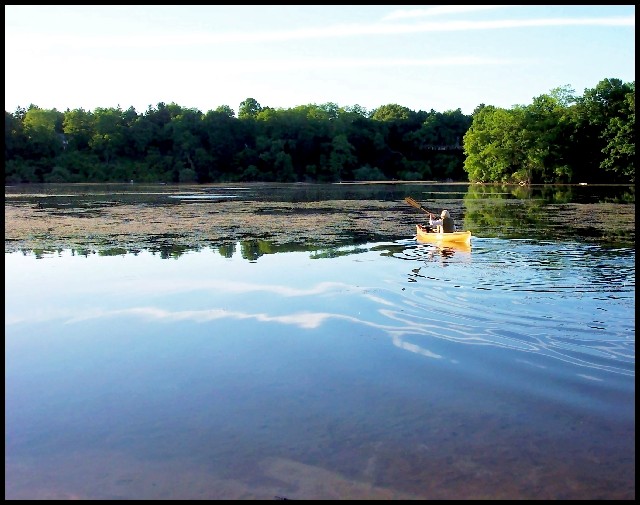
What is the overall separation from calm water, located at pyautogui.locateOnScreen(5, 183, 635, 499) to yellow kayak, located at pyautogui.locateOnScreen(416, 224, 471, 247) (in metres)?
3.49

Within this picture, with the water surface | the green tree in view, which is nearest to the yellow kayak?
the water surface

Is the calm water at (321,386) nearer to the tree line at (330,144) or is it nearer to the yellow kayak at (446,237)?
the yellow kayak at (446,237)

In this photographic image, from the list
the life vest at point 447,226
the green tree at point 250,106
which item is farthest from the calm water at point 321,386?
the green tree at point 250,106

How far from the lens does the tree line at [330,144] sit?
5803cm

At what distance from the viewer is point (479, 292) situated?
9.14 m

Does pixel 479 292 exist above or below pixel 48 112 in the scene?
below

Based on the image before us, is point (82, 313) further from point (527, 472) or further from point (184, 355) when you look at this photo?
point (527, 472)

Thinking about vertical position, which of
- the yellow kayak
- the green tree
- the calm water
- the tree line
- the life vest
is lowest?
the calm water

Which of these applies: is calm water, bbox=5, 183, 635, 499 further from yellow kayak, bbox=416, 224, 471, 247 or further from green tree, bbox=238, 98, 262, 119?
green tree, bbox=238, 98, 262, 119

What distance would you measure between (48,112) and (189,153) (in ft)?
60.7

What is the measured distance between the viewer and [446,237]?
14.2m

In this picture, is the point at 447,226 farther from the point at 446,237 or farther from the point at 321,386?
the point at 321,386

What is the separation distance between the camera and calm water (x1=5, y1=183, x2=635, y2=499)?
→ 4062 mm

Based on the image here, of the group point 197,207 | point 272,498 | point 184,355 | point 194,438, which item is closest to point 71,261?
point 184,355
